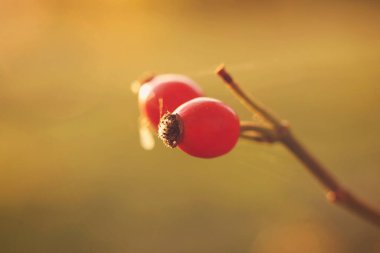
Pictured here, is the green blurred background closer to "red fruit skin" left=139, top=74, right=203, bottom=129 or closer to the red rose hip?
"red fruit skin" left=139, top=74, right=203, bottom=129

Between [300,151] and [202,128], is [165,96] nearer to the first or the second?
[202,128]

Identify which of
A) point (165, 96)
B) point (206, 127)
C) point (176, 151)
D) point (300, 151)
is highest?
point (176, 151)

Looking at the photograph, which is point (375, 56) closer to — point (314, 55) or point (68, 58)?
point (314, 55)

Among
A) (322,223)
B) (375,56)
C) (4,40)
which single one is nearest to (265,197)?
(322,223)

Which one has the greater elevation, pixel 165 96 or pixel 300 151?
pixel 165 96

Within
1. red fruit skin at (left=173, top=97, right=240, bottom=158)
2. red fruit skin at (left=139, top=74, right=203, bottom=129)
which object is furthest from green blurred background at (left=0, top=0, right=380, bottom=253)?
red fruit skin at (left=173, top=97, right=240, bottom=158)

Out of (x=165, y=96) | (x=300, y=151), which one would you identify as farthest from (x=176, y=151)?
(x=300, y=151)
